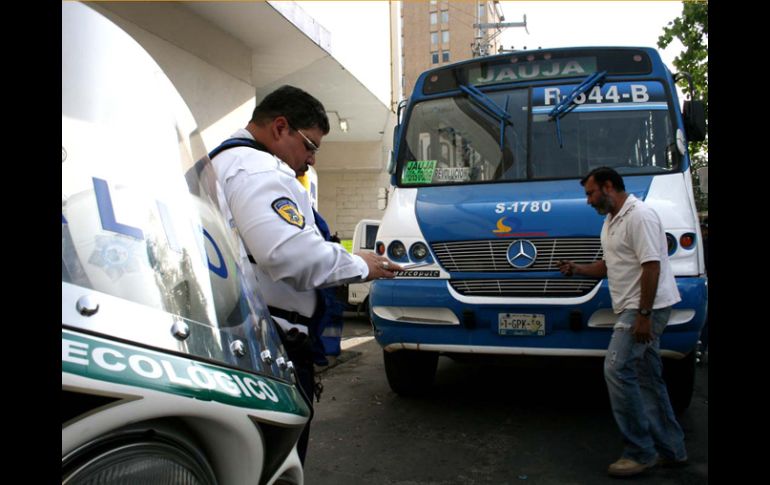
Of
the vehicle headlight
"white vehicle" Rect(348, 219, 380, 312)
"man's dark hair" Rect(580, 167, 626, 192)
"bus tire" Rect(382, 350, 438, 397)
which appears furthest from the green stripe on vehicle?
"white vehicle" Rect(348, 219, 380, 312)

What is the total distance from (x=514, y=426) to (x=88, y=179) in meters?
3.91

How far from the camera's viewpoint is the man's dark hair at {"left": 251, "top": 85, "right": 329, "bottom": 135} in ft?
6.98

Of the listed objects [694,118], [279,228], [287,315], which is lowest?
[287,315]

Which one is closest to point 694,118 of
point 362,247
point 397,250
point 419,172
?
point 419,172

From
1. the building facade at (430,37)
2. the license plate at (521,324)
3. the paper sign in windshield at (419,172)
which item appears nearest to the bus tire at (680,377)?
the license plate at (521,324)

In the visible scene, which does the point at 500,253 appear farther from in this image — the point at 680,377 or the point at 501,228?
the point at 680,377

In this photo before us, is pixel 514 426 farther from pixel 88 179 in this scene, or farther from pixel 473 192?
pixel 88 179

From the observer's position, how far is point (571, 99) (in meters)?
4.82

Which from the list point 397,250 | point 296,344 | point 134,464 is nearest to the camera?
point 134,464

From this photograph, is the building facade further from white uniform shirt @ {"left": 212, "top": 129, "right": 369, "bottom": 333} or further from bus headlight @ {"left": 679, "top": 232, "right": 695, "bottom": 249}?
white uniform shirt @ {"left": 212, "top": 129, "right": 369, "bottom": 333}

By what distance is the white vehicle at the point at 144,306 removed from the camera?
97 cm

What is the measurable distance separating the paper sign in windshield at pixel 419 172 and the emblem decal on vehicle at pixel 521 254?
3.52 ft

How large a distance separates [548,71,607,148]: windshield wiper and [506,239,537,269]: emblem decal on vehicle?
1.05 meters

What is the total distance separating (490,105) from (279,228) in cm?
361
